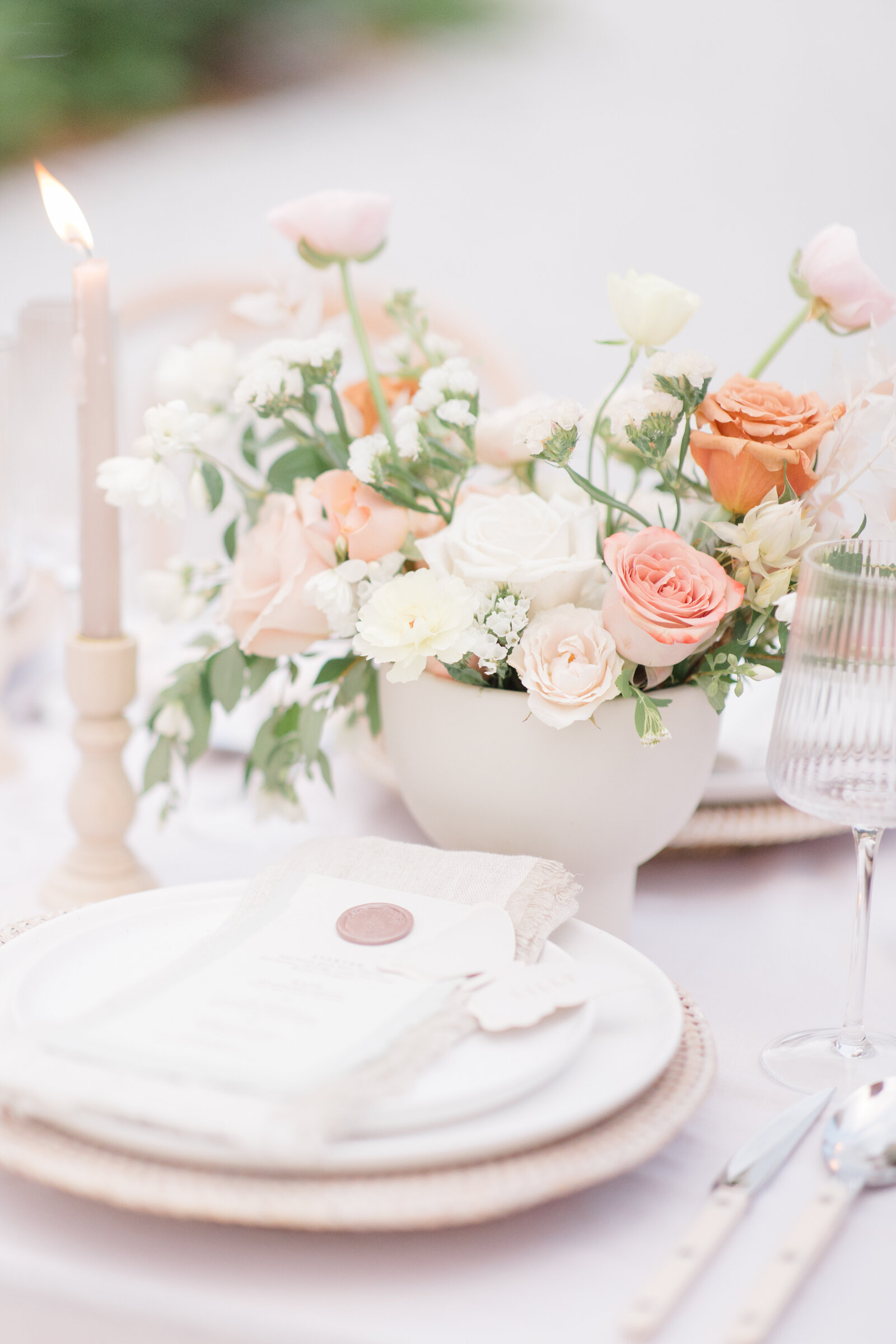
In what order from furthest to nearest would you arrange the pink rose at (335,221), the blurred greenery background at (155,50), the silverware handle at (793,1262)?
the blurred greenery background at (155,50) < the pink rose at (335,221) < the silverware handle at (793,1262)

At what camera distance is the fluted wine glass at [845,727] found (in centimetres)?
56

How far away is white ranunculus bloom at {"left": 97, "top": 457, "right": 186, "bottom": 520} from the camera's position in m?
0.73

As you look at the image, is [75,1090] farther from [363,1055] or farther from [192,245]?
[192,245]

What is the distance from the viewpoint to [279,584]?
0.74 metres

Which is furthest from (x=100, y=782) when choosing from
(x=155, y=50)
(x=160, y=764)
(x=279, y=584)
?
(x=155, y=50)

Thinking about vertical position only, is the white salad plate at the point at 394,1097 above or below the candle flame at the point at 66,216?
below

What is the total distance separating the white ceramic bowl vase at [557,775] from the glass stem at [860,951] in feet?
0.37

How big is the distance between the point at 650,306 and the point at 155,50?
823 cm

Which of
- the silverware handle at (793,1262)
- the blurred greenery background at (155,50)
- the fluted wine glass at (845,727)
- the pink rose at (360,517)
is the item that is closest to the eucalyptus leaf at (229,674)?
the pink rose at (360,517)

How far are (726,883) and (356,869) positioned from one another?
296 mm

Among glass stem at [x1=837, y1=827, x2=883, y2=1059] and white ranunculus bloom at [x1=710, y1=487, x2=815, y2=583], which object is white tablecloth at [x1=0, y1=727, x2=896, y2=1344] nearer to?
glass stem at [x1=837, y1=827, x2=883, y2=1059]

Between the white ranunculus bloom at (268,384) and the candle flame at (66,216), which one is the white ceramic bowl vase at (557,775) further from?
the candle flame at (66,216)

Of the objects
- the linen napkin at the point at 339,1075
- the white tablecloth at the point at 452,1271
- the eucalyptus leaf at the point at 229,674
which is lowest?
the white tablecloth at the point at 452,1271

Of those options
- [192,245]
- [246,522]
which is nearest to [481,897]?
[246,522]
